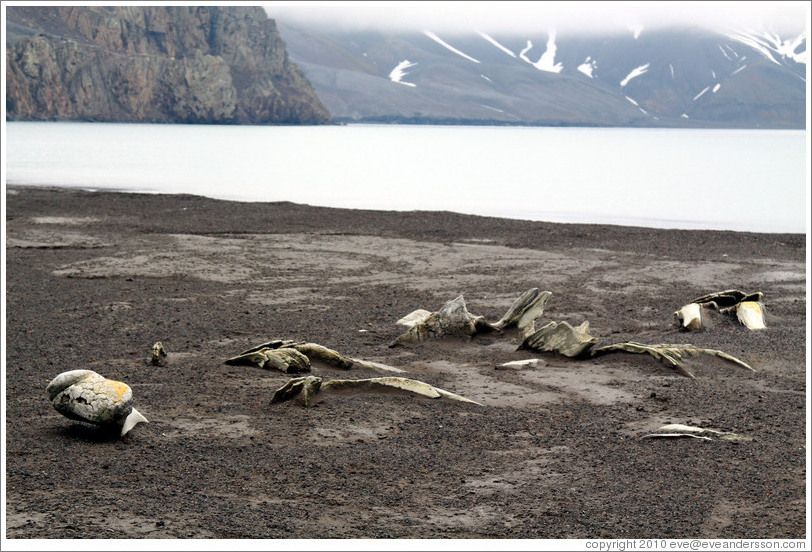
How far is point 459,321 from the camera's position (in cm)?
1143

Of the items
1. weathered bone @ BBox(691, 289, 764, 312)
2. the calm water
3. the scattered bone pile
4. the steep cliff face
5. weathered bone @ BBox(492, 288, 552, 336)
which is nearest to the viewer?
the scattered bone pile

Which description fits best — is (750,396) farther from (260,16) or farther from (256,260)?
(260,16)

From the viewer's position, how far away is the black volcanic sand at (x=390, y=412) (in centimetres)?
595

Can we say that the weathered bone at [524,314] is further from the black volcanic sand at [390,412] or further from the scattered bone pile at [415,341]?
the black volcanic sand at [390,412]

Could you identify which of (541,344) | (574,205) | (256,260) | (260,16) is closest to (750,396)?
(541,344)

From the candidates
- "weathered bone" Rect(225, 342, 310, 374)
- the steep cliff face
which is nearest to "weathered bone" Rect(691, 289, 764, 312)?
"weathered bone" Rect(225, 342, 310, 374)

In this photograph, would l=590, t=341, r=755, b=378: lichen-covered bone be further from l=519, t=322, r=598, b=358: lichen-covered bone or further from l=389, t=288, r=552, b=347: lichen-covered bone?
l=389, t=288, r=552, b=347: lichen-covered bone

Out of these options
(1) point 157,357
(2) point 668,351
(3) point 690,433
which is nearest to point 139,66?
(1) point 157,357

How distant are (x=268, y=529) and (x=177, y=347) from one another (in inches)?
216

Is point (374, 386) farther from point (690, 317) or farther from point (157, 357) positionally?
point (690, 317)

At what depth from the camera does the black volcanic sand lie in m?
5.95

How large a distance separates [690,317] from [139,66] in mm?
166584

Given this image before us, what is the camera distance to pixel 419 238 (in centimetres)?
2180

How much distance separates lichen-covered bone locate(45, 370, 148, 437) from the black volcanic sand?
0.53 feet
